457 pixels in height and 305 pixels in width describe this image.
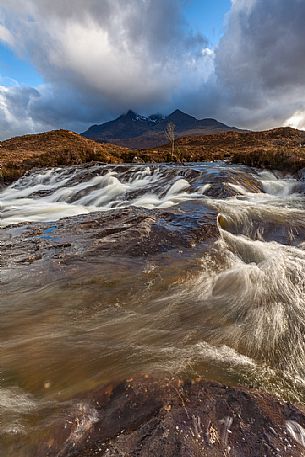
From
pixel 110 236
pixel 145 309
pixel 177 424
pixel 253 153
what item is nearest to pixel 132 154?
pixel 253 153

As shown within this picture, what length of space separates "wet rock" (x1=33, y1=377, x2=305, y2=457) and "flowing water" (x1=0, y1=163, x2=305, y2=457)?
0.16 meters

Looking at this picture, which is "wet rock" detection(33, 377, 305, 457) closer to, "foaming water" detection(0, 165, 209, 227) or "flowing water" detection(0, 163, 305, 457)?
"flowing water" detection(0, 163, 305, 457)

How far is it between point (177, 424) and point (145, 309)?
1.83m

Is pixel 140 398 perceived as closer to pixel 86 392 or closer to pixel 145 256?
pixel 86 392

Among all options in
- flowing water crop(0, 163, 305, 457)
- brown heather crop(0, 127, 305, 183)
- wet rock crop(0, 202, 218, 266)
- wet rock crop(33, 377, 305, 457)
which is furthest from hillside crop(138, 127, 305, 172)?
wet rock crop(33, 377, 305, 457)

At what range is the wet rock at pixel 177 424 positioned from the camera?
1865 mm

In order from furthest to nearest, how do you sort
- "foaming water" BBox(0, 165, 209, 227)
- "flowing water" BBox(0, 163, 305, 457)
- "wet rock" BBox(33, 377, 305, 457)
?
1. "foaming water" BBox(0, 165, 209, 227)
2. "flowing water" BBox(0, 163, 305, 457)
3. "wet rock" BBox(33, 377, 305, 457)

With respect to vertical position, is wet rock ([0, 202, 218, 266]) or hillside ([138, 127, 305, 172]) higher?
hillside ([138, 127, 305, 172])

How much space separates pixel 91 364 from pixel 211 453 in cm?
133

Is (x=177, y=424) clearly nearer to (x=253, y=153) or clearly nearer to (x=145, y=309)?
(x=145, y=309)

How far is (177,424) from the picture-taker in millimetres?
2002

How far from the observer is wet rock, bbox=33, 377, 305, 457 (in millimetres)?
1865

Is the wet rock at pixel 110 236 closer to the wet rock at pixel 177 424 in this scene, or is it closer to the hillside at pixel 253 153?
the wet rock at pixel 177 424

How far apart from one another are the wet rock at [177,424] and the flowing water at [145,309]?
0.16 metres
